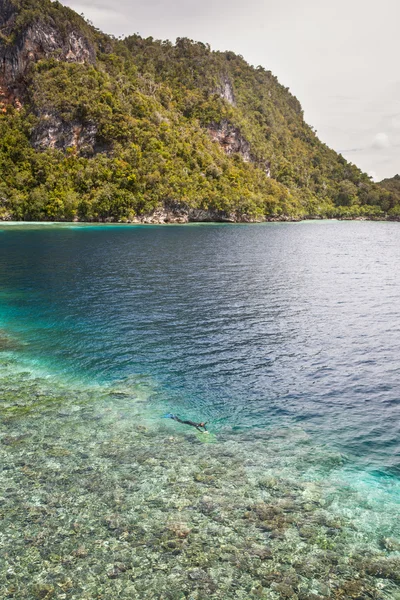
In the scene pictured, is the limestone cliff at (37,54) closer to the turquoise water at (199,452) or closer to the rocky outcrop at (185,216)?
the rocky outcrop at (185,216)

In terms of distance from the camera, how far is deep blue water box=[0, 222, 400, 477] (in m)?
13.6

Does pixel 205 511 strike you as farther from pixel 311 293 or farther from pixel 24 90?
A: pixel 24 90

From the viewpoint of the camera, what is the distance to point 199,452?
36.4 feet

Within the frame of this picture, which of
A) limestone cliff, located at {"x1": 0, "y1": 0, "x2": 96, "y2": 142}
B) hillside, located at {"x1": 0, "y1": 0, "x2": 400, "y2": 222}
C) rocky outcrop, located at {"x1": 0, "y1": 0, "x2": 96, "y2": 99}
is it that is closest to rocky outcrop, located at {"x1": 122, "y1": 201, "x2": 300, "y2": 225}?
hillside, located at {"x1": 0, "y1": 0, "x2": 400, "y2": 222}

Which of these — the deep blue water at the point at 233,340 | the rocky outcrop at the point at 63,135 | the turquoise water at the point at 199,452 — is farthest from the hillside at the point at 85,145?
the turquoise water at the point at 199,452

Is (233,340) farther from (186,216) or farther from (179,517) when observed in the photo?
(186,216)

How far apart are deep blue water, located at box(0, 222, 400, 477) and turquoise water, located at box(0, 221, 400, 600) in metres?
0.11

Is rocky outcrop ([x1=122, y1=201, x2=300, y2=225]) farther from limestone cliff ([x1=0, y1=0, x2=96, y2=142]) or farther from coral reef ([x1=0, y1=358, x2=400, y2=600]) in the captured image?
coral reef ([x1=0, y1=358, x2=400, y2=600])

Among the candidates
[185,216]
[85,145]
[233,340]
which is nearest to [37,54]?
[85,145]

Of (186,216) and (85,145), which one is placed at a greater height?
(85,145)

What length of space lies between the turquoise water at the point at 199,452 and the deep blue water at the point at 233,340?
0.11 metres

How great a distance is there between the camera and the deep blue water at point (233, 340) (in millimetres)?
13578

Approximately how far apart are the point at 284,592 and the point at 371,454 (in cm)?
574

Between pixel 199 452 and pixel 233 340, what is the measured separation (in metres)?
10.2
